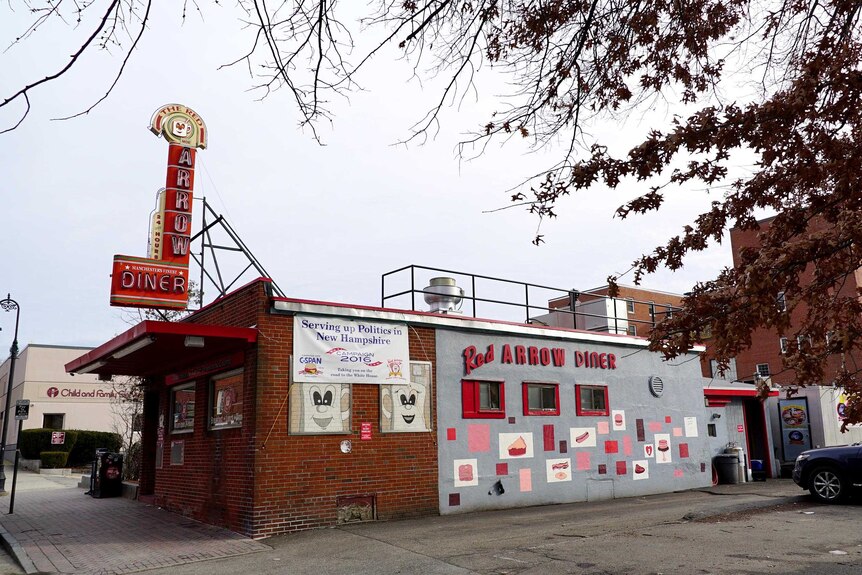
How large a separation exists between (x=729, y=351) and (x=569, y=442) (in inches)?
437

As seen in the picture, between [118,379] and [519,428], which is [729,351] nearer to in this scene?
[519,428]

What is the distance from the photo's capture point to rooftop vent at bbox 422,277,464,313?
15.6 m

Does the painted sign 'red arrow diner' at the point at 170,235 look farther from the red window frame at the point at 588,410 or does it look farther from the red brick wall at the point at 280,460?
the red window frame at the point at 588,410

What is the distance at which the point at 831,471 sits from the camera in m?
14.5

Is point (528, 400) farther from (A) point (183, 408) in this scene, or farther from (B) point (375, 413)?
(A) point (183, 408)

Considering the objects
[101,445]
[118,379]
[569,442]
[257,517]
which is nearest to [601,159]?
[257,517]

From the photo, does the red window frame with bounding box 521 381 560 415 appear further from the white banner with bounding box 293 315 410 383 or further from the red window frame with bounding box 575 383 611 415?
the white banner with bounding box 293 315 410 383

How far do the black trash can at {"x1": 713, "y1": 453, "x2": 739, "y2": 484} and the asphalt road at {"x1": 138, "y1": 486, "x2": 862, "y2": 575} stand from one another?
6.23m

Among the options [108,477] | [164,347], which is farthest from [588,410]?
[108,477]

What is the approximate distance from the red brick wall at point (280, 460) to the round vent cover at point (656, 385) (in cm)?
706

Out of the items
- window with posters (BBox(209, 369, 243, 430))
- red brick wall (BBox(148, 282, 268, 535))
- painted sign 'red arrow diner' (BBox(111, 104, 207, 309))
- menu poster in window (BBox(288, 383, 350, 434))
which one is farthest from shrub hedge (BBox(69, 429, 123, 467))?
menu poster in window (BBox(288, 383, 350, 434))

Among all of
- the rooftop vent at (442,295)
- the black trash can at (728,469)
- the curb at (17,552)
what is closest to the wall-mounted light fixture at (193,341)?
the curb at (17,552)

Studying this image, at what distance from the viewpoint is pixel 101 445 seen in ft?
128

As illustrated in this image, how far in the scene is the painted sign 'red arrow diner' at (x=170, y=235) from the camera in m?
15.8
